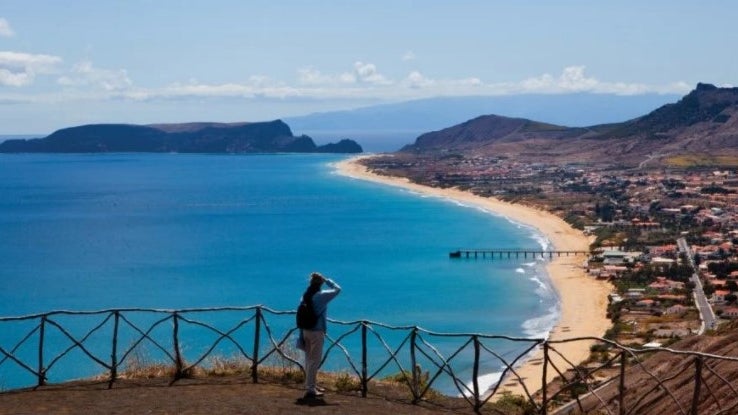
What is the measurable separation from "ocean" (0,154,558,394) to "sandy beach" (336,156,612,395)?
3.61 feet

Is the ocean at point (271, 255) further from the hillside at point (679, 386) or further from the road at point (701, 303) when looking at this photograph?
the hillside at point (679, 386)

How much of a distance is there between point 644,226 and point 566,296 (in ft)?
108

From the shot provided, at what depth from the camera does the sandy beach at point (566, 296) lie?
31719mm

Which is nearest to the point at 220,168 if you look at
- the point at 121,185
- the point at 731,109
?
the point at 121,185

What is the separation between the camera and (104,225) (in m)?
88.8

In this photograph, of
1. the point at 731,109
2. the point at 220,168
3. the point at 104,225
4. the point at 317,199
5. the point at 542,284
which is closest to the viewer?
the point at 542,284

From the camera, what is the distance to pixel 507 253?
66562 mm

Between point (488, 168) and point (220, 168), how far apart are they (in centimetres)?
6013

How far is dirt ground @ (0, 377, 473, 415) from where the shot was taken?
1093 cm

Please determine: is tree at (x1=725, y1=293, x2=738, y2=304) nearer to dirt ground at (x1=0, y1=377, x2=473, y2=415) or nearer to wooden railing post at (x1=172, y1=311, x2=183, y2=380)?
dirt ground at (x1=0, y1=377, x2=473, y2=415)

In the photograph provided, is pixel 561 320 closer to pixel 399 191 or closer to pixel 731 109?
pixel 399 191

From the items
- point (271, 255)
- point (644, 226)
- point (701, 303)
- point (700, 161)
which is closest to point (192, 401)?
point (701, 303)

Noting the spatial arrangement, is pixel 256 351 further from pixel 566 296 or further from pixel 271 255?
pixel 271 255

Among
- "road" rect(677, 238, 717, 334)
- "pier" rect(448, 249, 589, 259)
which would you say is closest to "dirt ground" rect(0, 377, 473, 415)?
"road" rect(677, 238, 717, 334)
